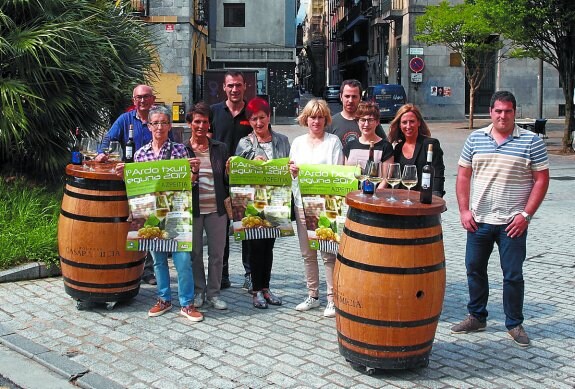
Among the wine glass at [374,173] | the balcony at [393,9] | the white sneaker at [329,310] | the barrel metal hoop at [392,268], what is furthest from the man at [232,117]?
the balcony at [393,9]

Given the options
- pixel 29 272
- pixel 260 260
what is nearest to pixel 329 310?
pixel 260 260

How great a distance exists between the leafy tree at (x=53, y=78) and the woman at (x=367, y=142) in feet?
13.7

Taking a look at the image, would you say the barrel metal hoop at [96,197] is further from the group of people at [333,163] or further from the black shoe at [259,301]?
the black shoe at [259,301]

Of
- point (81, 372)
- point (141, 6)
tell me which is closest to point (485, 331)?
point (81, 372)

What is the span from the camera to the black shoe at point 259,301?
6758mm

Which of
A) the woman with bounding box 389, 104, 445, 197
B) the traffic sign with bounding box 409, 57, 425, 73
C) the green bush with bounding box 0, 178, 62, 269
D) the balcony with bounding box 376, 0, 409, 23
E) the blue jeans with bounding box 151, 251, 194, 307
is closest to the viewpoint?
the woman with bounding box 389, 104, 445, 197

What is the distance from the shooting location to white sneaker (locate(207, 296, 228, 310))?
21.9 ft

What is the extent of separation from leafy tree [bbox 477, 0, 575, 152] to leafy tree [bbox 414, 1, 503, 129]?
1081 centimetres

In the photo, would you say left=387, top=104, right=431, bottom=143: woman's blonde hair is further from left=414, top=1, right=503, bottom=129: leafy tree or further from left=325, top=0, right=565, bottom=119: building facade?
left=325, top=0, right=565, bottom=119: building facade

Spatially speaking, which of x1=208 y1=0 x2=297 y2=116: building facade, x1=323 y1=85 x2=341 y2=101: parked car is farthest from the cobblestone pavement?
x1=323 y1=85 x2=341 y2=101: parked car

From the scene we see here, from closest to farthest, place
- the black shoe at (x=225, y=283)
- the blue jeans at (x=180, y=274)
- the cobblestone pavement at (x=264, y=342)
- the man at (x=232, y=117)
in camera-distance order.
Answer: the cobblestone pavement at (x=264, y=342) < the blue jeans at (x=180, y=274) < the man at (x=232, y=117) < the black shoe at (x=225, y=283)

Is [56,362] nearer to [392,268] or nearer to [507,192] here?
[392,268]

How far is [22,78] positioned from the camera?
367 inches

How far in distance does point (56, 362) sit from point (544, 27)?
63.2 ft
